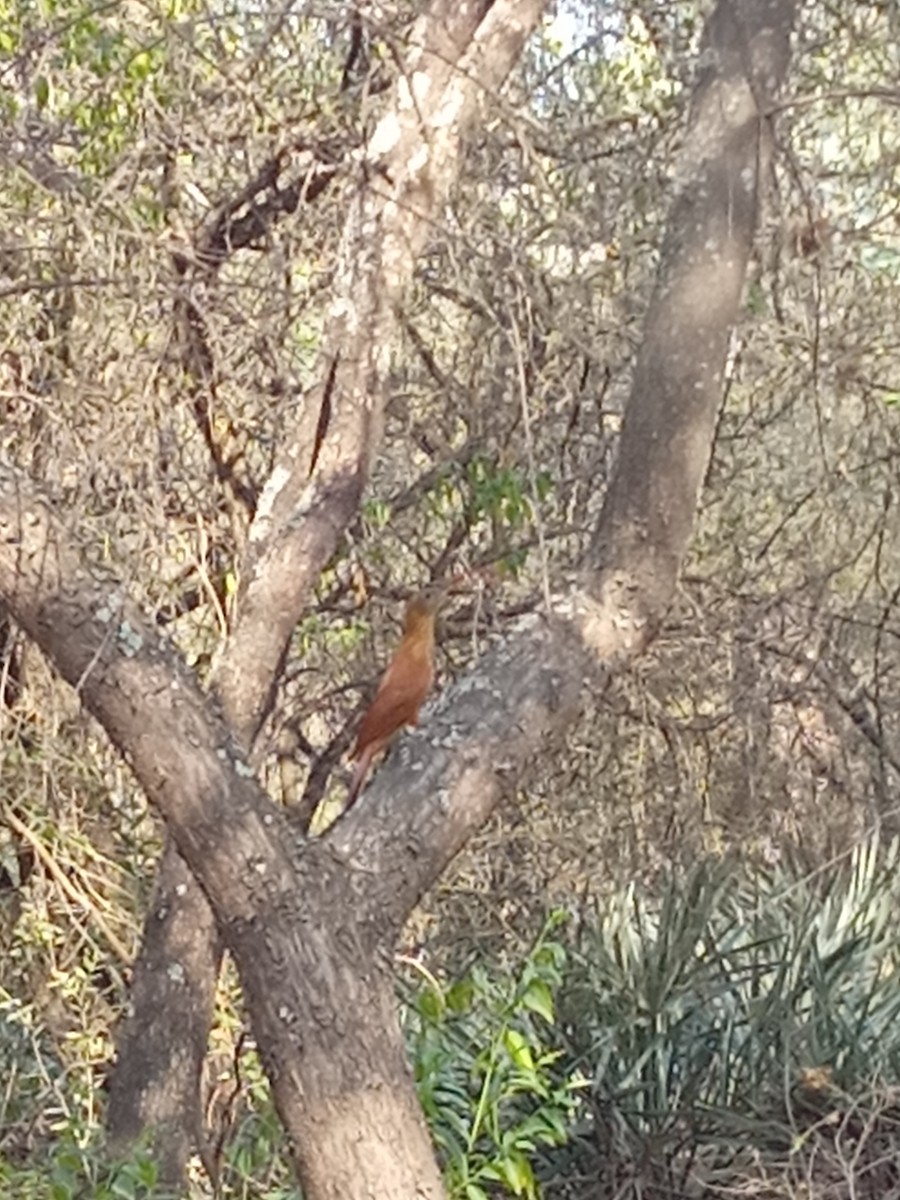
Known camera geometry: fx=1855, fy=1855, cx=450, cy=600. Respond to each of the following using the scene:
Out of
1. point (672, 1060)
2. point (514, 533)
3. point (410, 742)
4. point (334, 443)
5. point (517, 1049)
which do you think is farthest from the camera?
point (514, 533)

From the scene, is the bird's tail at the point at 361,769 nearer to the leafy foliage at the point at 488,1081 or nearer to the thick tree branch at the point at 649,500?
the thick tree branch at the point at 649,500

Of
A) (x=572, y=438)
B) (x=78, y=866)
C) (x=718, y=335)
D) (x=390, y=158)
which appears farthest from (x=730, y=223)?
(x=78, y=866)

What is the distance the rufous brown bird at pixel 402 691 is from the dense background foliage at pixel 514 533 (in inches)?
13.3

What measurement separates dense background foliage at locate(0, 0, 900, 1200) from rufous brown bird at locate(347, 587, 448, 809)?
0.34 m

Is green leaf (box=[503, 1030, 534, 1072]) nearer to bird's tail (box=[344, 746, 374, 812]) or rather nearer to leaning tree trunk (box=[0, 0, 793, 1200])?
leaning tree trunk (box=[0, 0, 793, 1200])

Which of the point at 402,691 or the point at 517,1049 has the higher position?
the point at 402,691

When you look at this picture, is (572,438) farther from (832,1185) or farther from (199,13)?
(832,1185)

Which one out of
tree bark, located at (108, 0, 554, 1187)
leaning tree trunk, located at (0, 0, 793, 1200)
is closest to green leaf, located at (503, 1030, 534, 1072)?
leaning tree trunk, located at (0, 0, 793, 1200)

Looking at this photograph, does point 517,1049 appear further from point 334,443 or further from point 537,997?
point 334,443

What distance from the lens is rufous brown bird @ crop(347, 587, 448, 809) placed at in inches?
147

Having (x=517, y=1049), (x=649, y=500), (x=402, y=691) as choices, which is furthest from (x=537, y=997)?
(x=649, y=500)

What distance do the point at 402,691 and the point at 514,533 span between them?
1.74m

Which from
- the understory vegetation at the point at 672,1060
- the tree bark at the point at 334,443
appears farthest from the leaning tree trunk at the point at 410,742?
the understory vegetation at the point at 672,1060

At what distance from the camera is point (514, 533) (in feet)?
17.7
